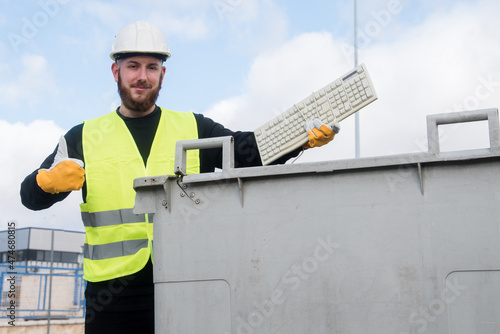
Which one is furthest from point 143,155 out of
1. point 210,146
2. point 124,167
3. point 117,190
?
point 210,146

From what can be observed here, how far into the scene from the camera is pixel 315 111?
2.93m

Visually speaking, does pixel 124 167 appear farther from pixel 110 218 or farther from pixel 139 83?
pixel 139 83

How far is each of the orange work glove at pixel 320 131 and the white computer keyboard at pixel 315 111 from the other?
4cm

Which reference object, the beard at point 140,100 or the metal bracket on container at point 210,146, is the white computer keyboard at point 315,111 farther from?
the beard at point 140,100

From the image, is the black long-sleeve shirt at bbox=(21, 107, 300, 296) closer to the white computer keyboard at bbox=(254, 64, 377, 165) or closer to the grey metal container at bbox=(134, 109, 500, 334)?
the white computer keyboard at bbox=(254, 64, 377, 165)

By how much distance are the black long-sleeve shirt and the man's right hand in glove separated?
0.07 metres

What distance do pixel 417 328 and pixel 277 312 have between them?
49 centimetres

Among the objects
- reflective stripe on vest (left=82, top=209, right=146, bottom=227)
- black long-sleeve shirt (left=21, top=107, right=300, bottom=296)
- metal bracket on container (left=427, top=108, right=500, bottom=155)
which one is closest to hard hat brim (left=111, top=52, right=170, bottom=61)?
black long-sleeve shirt (left=21, top=107, right=300, bottom=296)

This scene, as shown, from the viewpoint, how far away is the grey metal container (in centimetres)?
191

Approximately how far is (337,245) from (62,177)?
1.54 m

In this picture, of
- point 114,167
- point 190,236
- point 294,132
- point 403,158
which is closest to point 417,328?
point 403,158

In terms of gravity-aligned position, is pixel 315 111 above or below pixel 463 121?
above

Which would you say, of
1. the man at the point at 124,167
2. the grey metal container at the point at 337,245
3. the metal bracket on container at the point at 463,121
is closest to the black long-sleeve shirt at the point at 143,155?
the man at the point at 124,167

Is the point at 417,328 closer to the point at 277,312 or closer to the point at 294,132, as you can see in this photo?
the point at 277,312
